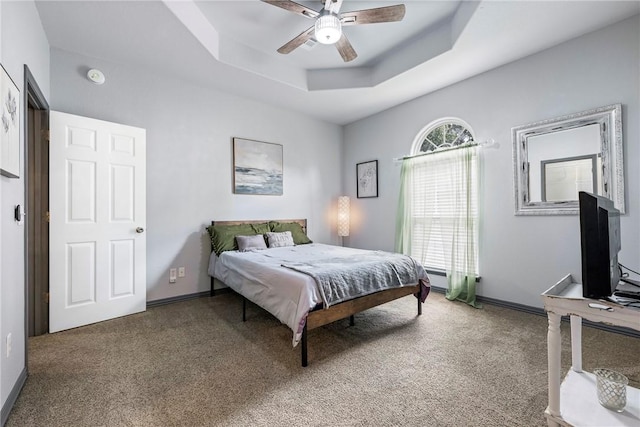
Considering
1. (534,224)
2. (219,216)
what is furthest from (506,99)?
(219,216)

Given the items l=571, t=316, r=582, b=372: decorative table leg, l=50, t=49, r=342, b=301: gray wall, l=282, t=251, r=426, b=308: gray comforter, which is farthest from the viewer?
l=50, t=49, r=342, b=301: gray wall

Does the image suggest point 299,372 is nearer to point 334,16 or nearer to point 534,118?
point 334,16

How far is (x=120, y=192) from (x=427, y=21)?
364 centimetres

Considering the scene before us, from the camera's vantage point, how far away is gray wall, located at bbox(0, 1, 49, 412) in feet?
5.01

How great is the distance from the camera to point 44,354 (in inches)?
85.7

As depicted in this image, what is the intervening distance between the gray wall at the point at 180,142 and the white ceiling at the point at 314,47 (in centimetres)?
19

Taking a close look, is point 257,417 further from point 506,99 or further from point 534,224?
point 506,99

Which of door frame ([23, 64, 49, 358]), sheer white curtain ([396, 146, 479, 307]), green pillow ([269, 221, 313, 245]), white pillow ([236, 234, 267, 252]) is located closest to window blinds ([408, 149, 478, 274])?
sheer white curtain ([396, 146, 479, 307])

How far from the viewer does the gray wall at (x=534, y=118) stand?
8.10 ft

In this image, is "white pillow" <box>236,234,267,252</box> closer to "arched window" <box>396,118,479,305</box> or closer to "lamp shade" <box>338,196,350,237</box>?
"lamp shade" <box>338,196,350,237</box>

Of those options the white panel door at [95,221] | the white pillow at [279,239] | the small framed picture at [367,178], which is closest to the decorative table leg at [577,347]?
the white pillow at [279,239]

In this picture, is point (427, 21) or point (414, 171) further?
point (414, 171)

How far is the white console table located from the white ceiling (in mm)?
2339

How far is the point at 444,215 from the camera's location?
379cm
